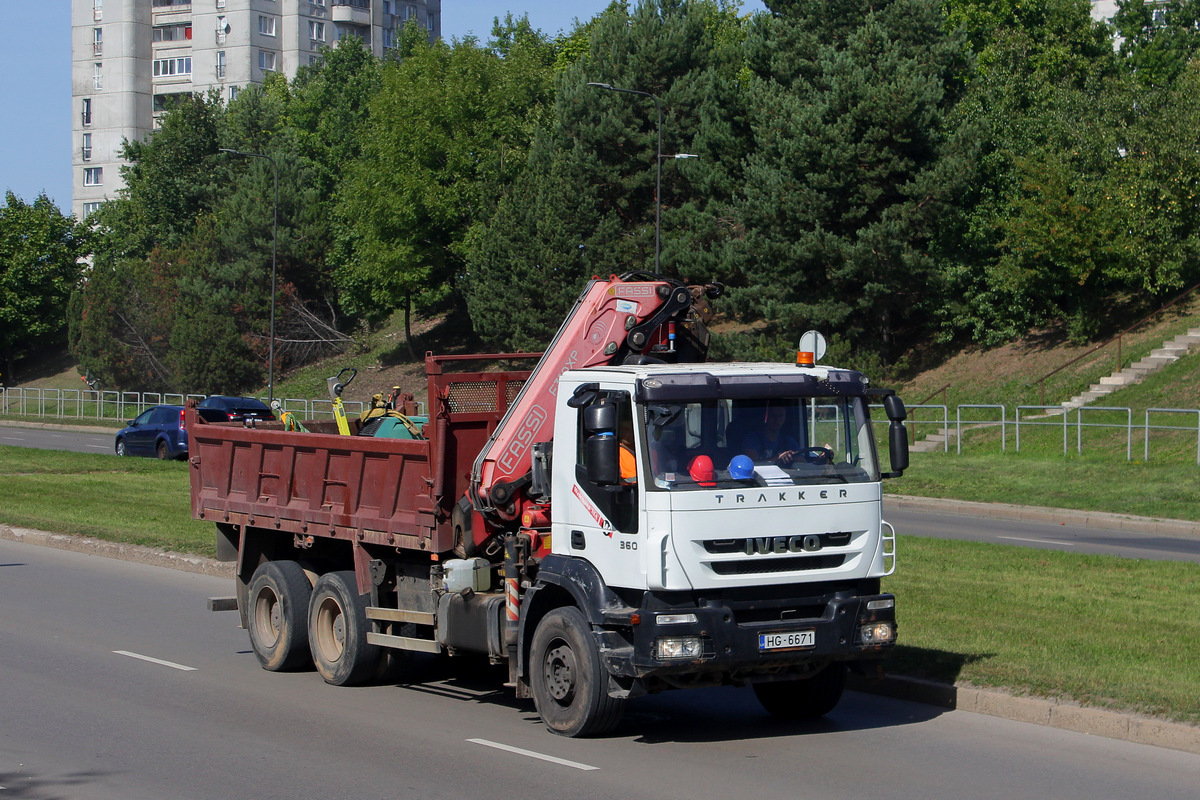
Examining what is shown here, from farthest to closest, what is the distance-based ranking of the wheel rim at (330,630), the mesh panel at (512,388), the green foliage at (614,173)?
the green foliage at (614,173) < the wheel rim at (330,630) < the mesh panel at (512,388)

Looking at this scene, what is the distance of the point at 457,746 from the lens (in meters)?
8.27

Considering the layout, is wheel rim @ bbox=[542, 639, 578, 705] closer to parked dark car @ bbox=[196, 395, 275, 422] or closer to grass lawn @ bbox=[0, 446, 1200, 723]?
→ grass lawn @ bbox=[0, 446, 1200, 723]

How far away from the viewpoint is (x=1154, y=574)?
1491cm

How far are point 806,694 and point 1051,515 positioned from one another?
16188 millimetres

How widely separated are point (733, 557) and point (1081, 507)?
18.1 m

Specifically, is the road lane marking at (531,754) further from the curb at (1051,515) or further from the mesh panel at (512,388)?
the curb at (1051,515)

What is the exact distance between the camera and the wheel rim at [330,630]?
10.5m

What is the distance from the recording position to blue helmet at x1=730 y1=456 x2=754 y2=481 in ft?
26.2

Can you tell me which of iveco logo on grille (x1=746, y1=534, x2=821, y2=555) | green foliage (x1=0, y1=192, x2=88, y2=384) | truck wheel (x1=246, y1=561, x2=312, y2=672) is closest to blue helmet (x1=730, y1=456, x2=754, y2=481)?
iveco logo on grille (x1=746, y1=534, x2=821, y2=555)

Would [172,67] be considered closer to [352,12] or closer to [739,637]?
[352,12]

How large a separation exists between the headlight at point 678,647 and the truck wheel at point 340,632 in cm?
320

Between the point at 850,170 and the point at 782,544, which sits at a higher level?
the point at 850,170

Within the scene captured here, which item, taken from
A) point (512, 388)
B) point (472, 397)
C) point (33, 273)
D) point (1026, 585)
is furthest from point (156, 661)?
point (33, 273)

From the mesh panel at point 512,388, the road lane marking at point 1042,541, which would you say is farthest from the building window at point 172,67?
the mesh panel at point 512,388
